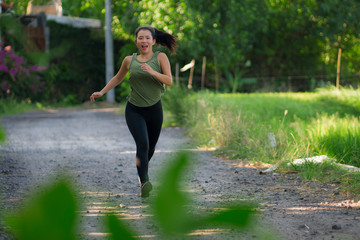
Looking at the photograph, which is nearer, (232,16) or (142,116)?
(142,116)

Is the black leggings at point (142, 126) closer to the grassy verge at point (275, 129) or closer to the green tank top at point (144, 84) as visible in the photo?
the green tank top at point (144, 84)

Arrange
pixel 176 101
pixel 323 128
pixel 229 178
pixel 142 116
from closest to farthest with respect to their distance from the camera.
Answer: pixel 142 116 → pixel 229 178 → pixel 323 128 → pixel 176 101

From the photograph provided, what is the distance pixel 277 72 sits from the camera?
21875mm

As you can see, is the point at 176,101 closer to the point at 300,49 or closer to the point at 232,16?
the point at 232,16

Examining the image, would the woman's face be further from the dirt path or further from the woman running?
the dirt path

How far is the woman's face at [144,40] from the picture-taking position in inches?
158

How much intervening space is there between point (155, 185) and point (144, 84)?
124 inches

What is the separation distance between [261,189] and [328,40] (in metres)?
18.3

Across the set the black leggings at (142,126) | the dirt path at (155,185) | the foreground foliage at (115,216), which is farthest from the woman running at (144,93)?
the foreground foliage at (115,216)

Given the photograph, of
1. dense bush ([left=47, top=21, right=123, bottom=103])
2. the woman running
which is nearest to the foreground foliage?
the woman running

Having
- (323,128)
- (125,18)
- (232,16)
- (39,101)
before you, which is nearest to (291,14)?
(232,16)

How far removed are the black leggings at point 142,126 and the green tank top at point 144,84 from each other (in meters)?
0.07

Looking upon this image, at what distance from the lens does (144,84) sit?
4055 mm

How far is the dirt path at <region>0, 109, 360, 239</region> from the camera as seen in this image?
2.65 meters
